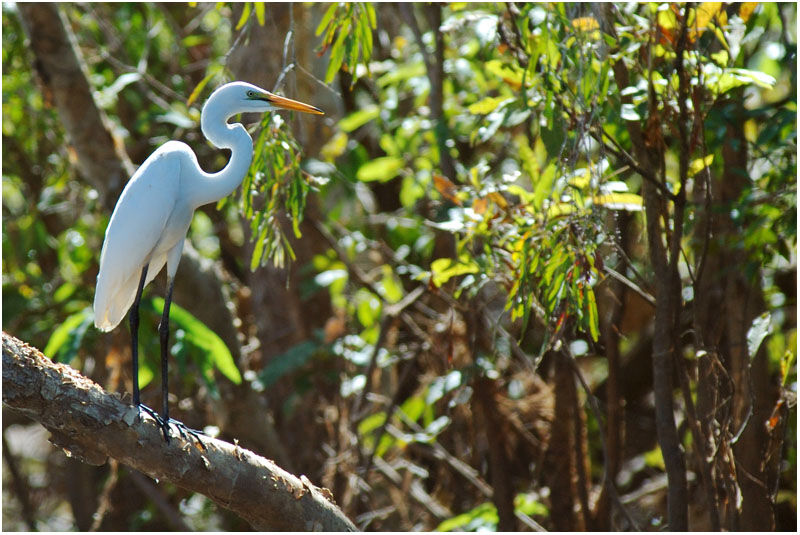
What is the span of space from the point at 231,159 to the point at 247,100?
0.43 ft

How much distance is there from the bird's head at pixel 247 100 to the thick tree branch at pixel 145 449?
2.08 feet

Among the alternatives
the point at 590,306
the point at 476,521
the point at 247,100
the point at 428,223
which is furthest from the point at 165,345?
the point at 476,521

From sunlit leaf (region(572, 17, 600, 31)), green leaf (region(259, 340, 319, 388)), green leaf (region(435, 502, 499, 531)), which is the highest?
sunlit leaf (region(572, 17, 600, 31))

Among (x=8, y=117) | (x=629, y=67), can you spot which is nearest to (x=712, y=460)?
(x=629, y=67)

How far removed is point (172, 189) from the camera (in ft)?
6.19

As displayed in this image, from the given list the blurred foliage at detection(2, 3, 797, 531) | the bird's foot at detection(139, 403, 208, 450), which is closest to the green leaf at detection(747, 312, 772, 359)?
the blurred foliage at detection(2, 3, 797, 531)

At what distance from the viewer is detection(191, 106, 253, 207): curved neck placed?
5.97 feet

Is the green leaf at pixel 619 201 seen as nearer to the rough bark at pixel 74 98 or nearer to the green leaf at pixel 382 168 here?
the green leaf at pixel 382 168

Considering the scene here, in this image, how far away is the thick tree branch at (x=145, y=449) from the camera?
1.47 meters

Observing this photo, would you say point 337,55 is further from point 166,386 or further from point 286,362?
point 286,362

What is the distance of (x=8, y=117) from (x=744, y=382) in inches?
120

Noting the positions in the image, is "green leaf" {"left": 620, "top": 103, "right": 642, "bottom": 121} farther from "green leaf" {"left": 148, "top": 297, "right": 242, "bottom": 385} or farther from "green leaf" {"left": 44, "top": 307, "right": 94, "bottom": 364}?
"green leaf" {"left": 44, "top": 307, "right": 94, "bottom": 364}

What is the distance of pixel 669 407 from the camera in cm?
226

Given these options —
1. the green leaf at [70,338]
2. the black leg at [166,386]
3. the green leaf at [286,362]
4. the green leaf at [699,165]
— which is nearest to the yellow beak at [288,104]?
the black leg at [166,386]
